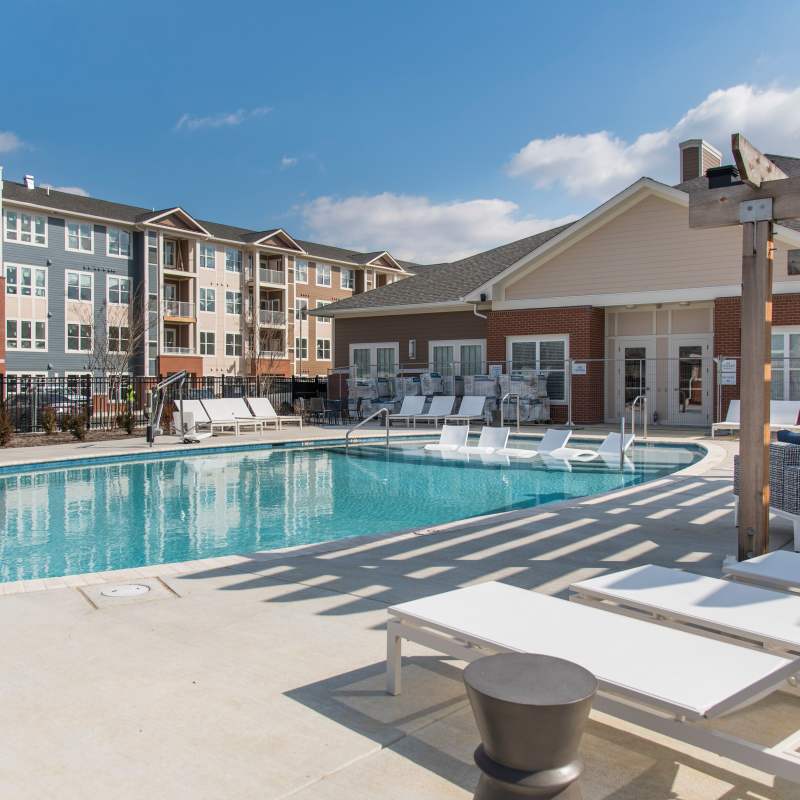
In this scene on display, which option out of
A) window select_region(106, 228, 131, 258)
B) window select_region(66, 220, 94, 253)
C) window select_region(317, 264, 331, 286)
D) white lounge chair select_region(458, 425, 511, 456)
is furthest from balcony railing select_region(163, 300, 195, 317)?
white lounge chair select_region(458, 425, 511, 456)

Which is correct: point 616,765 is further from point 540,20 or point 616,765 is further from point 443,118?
point 443,118

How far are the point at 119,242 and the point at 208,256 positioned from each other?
571 centimetres

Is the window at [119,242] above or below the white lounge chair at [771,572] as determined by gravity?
above

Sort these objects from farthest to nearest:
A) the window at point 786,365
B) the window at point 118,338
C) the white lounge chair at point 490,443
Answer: the window at point 118,338
the window at point 786,365
the white lounge chair at point 490,443

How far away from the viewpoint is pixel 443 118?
2011cm

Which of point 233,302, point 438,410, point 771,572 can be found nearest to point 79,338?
point 233,302

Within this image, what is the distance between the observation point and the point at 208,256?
1821 inches

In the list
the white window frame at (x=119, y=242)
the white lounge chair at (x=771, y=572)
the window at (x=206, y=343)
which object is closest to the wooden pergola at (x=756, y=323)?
the white lounge chair at (x=771, y=572)

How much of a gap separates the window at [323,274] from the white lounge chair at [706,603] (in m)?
50.1

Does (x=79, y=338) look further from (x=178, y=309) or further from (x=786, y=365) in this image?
(x=786, y=365)

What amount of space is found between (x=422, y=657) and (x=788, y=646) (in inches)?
66.2

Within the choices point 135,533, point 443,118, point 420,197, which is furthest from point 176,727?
point 420,197

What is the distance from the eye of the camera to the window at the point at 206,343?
45562 mm

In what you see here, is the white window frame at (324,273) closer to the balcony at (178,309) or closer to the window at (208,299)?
the window at (208,299)
